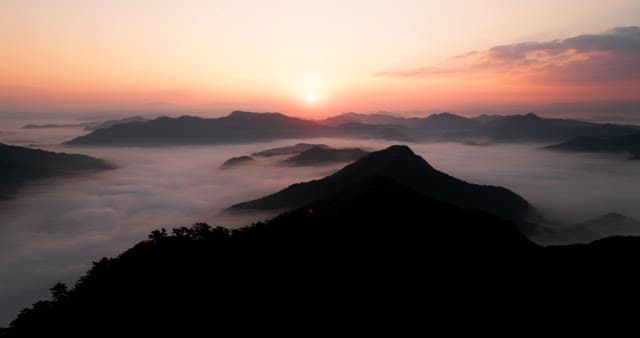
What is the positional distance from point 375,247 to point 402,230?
1032cm

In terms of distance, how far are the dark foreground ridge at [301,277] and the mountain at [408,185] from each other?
8673 cm

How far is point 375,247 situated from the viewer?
53.9 m

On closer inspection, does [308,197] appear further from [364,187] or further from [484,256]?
[484,256]

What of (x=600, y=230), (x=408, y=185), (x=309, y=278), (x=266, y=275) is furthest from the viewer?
(x=600, y=230)

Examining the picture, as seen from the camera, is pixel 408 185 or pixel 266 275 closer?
pixel 266 275

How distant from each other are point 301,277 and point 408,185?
4458 inches

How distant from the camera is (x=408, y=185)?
150m

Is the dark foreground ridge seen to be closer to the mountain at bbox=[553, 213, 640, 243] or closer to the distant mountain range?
the distant mountain range

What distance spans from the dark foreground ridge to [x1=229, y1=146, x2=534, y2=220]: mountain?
285 ft

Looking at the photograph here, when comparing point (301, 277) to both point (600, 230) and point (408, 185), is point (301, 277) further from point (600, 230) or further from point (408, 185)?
point (600, 230)

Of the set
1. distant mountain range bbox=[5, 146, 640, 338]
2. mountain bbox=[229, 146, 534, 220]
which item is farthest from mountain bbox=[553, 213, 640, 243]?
distant mountain range bbox=[5, 146, 640, 338]

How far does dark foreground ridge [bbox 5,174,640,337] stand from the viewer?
35.8m

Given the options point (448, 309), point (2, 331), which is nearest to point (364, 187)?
point (448, 309)

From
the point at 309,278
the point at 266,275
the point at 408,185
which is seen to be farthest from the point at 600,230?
the point at 266,275
